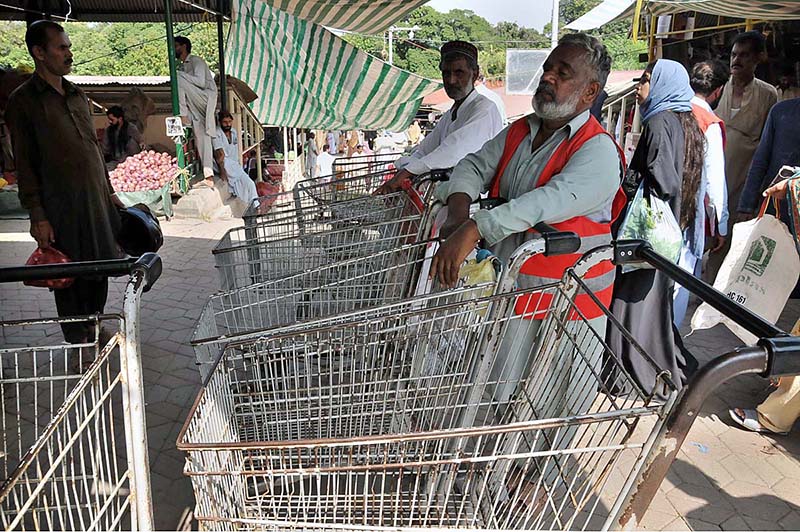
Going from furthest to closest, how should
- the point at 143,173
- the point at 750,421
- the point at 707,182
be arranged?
the point at 143,173
the point at 707,182
the point at 750,421

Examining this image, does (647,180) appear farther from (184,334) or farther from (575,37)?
(184,334)

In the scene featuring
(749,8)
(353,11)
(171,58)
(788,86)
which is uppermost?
(353,11)

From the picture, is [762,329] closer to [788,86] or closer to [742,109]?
[742,109]

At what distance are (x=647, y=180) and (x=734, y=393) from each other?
1620mm

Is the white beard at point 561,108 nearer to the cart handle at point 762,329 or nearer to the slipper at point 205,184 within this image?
the cart handle at point 762,329

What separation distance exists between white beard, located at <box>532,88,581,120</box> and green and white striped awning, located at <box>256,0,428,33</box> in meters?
3.80

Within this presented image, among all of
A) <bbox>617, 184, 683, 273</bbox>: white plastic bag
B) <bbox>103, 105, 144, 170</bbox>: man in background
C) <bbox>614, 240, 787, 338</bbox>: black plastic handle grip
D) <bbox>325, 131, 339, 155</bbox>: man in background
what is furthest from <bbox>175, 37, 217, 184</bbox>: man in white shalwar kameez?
<bbox>325, 131, 339, 155</bbox>: man in background

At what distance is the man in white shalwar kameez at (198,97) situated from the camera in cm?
952

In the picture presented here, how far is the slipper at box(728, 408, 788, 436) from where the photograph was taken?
11.7ft

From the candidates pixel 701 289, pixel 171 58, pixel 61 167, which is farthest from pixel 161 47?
pixel 701 289

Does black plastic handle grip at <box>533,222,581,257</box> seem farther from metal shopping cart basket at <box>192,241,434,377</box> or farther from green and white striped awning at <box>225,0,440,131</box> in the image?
green and white striped awning at <box>225,0,440,131</box>

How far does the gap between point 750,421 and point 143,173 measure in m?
8.73

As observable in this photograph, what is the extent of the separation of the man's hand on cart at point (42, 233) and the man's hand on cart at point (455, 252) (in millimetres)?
2867

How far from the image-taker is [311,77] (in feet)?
35.6
